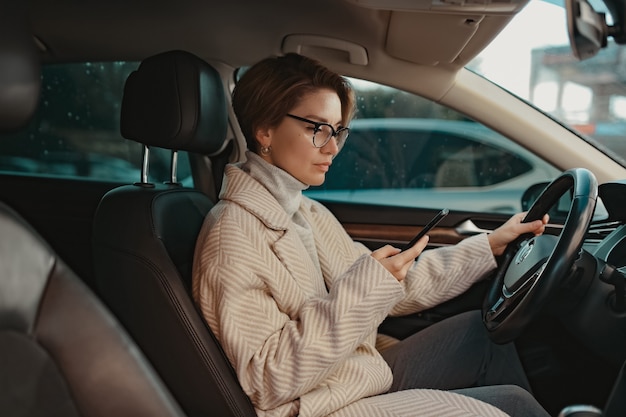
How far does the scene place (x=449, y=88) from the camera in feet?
7.44

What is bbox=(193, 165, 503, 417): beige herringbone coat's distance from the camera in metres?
A: 1.46

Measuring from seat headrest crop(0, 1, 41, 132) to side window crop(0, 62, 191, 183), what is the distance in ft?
5.91

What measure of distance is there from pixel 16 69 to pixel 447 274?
131cm

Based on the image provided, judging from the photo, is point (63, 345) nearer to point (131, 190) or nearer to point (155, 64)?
point (131, 190)

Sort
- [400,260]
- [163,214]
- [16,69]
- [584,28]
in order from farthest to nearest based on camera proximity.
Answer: [163,214] → [400,260] → [16,69] → [584,28]

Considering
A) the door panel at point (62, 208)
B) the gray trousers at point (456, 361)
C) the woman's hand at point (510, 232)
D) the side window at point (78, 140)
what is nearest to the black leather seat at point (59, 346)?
the gray trousers at point (456, 361)

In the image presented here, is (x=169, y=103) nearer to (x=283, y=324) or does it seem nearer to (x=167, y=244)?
(x=167, y=244)

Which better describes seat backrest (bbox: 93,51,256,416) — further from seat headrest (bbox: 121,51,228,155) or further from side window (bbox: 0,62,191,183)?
side window (bbox: 0,62,191,183)

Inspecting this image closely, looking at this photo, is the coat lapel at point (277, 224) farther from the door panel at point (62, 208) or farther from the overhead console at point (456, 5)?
the door panel at point (62, 208)

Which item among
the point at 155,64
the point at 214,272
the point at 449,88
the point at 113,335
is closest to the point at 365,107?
the point at 449,88

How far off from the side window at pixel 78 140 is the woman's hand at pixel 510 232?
4.85 ft

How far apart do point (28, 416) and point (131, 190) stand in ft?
2.19

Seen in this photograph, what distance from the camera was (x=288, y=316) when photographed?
159cm

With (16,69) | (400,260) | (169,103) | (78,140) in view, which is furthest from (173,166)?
(78,140)
